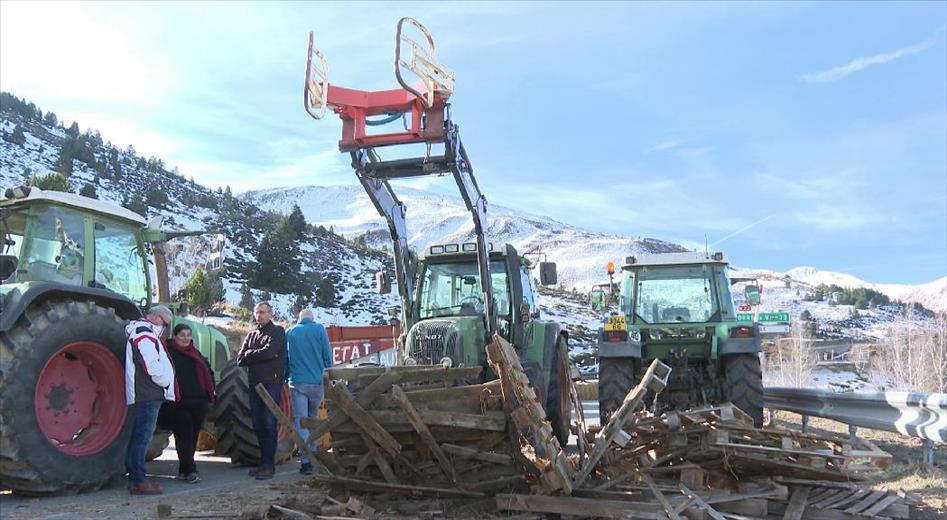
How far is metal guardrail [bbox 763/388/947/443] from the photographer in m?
6.54

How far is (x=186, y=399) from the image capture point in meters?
7.10

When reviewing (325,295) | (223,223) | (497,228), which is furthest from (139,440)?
(497,228)

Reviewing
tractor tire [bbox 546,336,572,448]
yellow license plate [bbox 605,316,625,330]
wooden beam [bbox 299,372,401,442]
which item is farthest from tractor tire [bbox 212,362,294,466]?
yellow license plate [bbox 605,316,625,330]

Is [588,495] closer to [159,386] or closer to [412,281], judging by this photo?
[159,386]

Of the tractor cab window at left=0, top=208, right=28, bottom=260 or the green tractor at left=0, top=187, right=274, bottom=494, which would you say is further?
the tractor cab window at left=0, top=208, right=28, bottom=260

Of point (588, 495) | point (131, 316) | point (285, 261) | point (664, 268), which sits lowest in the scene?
point (588, 495)

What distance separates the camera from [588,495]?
5418 mm

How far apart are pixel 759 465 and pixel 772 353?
40.2 m

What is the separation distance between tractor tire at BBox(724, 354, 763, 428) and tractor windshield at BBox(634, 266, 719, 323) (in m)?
1.21

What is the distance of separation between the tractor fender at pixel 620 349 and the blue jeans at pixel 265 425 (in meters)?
4.25

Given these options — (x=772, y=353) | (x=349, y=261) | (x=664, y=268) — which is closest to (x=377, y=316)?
(x=349, y=261)

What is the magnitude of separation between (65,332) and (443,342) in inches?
144

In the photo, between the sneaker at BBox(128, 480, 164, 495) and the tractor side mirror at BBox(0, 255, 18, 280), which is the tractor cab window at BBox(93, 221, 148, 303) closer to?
the tractor side mirror at BBox(0, 255, 18, 280)

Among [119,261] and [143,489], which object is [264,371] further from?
[119,261]
